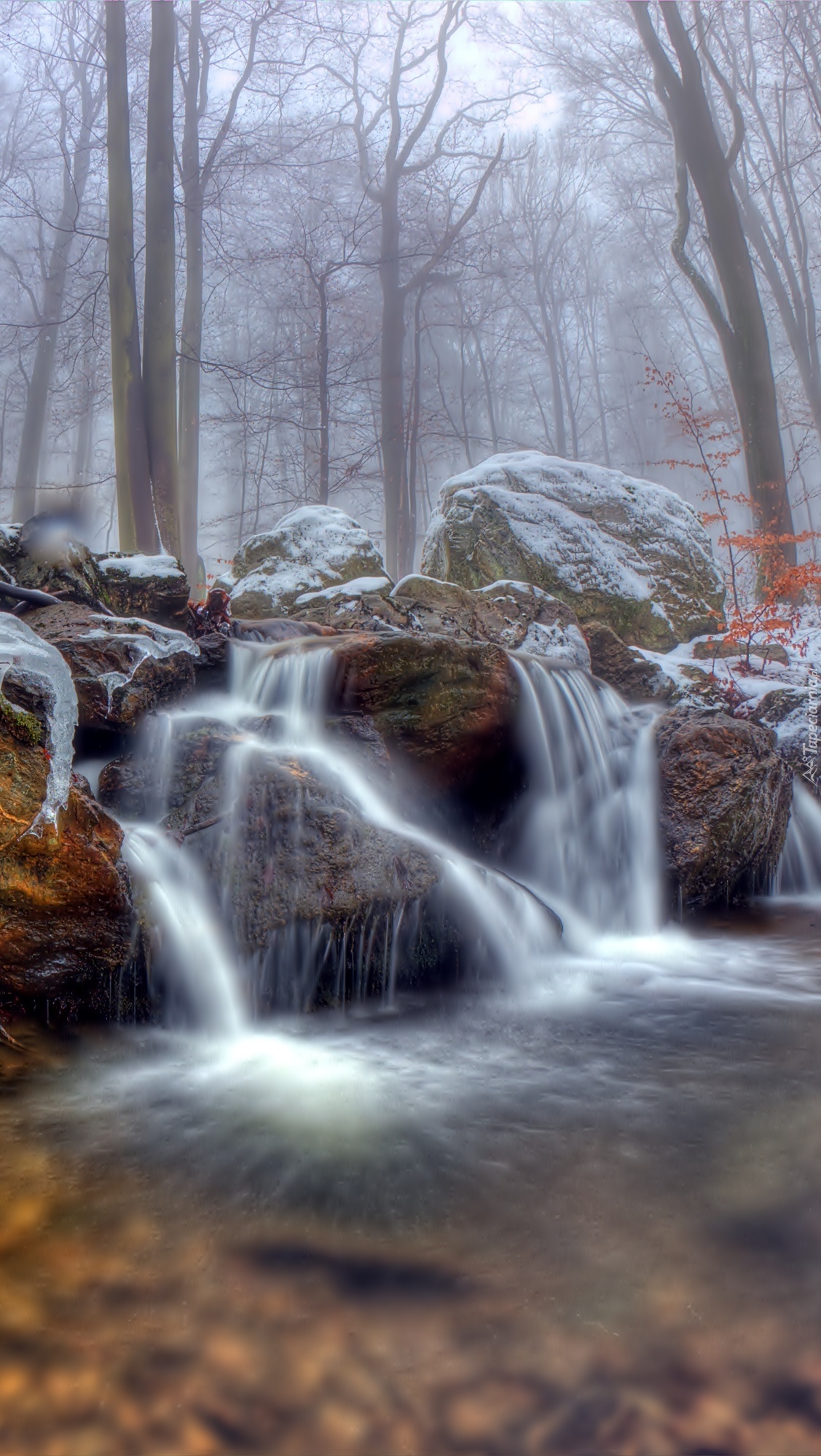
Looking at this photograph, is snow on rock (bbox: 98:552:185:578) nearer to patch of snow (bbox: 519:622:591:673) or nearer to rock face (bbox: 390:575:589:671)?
rock face (bbox: 390:575:589:671)

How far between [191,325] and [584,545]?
34.3 feet

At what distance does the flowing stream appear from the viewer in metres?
1.34

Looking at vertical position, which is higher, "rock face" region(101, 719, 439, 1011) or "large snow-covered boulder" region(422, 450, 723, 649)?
"large snow-covered boulder" region(422, 450, 723, 649)

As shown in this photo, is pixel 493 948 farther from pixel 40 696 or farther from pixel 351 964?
pixel 40 696

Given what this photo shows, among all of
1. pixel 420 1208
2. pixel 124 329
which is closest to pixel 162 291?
pixel 124 329

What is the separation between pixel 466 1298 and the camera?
1.61 m

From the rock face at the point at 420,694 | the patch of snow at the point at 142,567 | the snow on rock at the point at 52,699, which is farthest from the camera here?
the patch of snow at the point at 142,567

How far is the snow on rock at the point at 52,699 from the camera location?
9.86 feet

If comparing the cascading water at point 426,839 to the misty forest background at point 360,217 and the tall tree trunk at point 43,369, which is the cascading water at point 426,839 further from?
the tall tree trunk at point 43,369

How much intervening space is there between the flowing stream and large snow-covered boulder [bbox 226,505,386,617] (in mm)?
→ 4493

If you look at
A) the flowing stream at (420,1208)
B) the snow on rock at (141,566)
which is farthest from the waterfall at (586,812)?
the snow on rock at (141,566)

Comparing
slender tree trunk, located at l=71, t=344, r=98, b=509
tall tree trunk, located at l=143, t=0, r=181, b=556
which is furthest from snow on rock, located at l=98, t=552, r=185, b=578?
slender tree trunk, located at l=71, t=344, r=98, b=509

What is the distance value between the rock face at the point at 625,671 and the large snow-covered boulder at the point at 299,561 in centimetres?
240

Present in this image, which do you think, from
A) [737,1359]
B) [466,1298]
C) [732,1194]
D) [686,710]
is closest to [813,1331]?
[737,1359]
